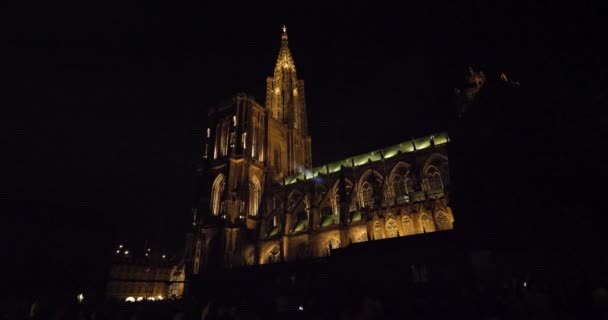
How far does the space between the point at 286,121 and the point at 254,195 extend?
17.9m

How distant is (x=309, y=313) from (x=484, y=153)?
44.9 ft

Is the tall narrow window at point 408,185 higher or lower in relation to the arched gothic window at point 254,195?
lower

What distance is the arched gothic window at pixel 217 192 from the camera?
144 ft

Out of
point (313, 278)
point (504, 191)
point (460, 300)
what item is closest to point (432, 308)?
point (460, 300)

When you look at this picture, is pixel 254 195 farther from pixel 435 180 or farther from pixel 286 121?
pixel 435 180

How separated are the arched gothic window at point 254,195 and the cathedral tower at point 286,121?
361 centimetres

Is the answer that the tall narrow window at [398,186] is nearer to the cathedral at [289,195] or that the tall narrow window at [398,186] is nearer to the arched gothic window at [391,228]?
the cathedral at [289,195]

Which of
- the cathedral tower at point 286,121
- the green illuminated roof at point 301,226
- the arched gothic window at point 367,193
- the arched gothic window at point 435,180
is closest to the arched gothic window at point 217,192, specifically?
the cathedral tower at point 286,121

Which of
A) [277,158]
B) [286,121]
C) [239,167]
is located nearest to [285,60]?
[286,121]

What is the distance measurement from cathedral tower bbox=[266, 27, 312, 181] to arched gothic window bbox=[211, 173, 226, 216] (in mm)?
7923

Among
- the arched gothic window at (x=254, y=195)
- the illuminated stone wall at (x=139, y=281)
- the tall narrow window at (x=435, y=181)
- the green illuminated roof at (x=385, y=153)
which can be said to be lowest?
the illuminated stone wall at (x=139, y=281)

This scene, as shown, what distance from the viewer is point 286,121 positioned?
5791cm

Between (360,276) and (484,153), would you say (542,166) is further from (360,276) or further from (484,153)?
(360,276)

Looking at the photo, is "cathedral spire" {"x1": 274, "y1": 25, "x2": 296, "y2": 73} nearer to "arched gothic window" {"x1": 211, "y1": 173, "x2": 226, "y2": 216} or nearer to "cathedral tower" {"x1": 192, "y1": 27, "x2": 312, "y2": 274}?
"cathedral tower" {"x1": 192, "y1": 27, "x2": 312, "y2": 274}
